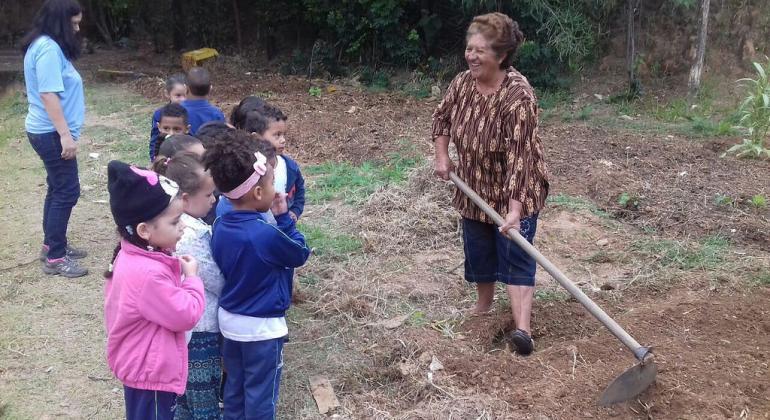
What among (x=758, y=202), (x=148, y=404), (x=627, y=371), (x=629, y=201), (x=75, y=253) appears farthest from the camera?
(x=629, y=201)

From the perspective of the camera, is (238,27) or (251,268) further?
(238,27)

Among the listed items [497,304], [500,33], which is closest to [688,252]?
[497,304]

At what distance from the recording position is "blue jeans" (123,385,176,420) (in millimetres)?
2586

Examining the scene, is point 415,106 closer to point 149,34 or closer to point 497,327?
point 497,327

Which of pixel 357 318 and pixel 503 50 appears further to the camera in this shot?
pixel 357 318

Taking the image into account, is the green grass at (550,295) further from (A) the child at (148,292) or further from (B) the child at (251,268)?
(A) the child at (148,292)

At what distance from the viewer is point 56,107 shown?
4.49 metres

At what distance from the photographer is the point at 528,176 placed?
11.6 feet

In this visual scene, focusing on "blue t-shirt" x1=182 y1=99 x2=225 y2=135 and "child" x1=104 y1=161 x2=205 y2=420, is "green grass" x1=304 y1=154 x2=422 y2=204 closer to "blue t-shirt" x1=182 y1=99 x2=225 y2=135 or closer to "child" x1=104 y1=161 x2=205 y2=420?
"blue t-shirt" x1=182 y1=99 x2=225 y2=135

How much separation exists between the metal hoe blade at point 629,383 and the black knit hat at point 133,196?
2112 millimetres

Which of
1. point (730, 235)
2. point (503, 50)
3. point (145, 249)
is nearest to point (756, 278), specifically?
point (730, 235)

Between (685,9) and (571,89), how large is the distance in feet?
6.12

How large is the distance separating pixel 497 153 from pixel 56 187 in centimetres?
304

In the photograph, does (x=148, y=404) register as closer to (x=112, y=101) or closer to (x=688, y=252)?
(x=688, y=252)
